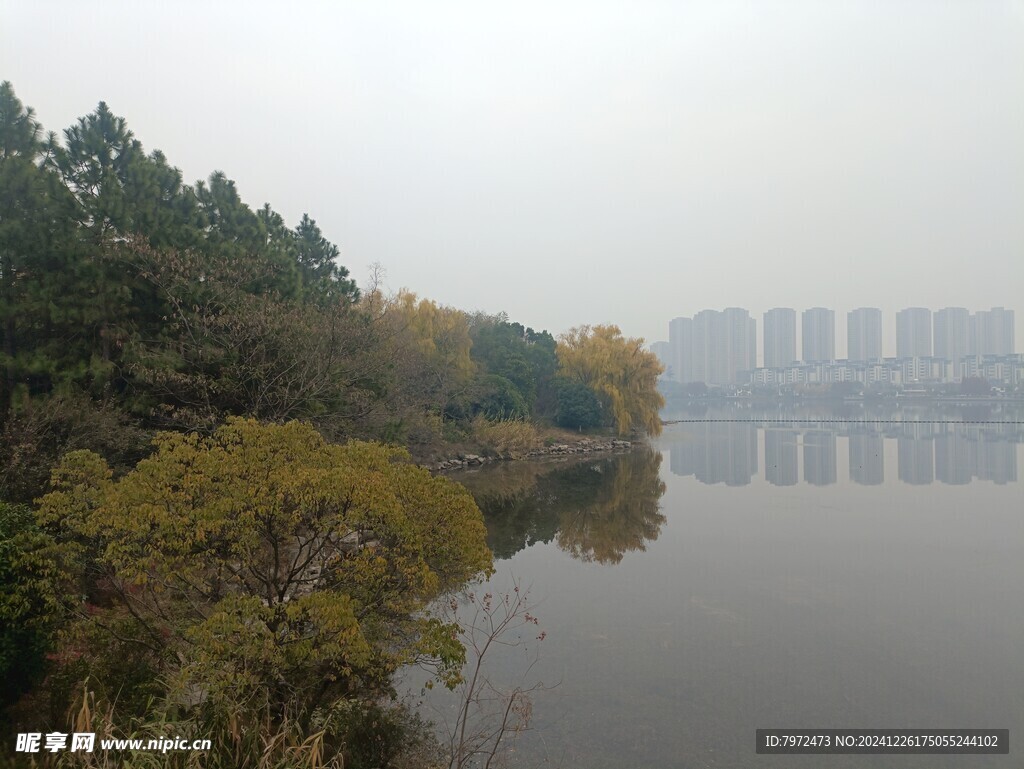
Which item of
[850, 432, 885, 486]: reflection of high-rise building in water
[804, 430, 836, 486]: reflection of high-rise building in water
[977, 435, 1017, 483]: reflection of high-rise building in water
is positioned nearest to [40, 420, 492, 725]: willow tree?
[804, 430, 836, 486]: reflection of high-rise building in water

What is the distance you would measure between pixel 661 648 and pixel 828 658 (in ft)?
5.43

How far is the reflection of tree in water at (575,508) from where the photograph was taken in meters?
11.4

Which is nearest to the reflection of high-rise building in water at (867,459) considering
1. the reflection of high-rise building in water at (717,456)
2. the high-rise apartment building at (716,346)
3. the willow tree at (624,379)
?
the reflection of high-rise building in water at (717,456)

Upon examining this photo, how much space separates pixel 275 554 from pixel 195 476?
783 millimetres

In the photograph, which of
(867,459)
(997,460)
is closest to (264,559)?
(867,459)

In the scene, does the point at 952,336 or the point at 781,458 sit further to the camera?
the point at 952,336

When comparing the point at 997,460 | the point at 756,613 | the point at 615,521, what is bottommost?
the point at 756,613

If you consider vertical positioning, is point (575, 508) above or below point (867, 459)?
below

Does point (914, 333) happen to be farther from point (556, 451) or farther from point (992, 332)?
point (556, 451)

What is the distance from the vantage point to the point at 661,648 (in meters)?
6.70

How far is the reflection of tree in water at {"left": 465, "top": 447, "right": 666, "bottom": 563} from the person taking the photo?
11402 millimetres

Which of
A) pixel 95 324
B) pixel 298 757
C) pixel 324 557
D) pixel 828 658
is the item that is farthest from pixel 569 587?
pixel 95 324

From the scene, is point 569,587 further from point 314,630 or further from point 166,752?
point 166,752

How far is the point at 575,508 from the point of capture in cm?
1461
